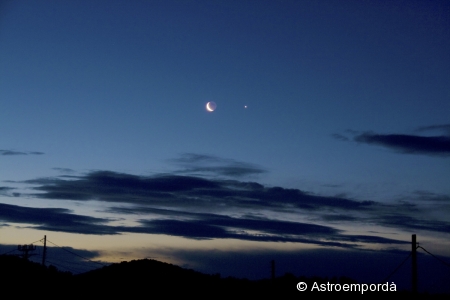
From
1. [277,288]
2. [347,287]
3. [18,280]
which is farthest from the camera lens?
[18,280]

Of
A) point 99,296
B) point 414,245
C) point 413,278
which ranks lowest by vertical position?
point 99,296

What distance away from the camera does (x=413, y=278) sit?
28891 mm

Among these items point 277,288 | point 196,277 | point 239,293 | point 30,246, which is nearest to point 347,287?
point 277,288

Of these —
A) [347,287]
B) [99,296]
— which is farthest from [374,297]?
[99,296]

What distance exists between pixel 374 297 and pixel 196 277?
1477cm

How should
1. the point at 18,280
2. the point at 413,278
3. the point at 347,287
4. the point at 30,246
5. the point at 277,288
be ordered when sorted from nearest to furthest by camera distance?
the point at 413,278
the point at 347,287
the point at 277,288
the point at 18,280
the point at 30,246

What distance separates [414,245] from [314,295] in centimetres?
764

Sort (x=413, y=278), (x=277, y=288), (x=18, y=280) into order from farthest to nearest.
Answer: (x=18, y=280) → (x=277, y=288) → (x=413, y=278)

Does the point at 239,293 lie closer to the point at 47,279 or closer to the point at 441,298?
the point at 441,298

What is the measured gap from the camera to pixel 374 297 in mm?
32125

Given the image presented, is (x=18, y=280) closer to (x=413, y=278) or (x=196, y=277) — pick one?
(x=196, y=277)

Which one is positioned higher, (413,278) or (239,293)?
(413,278)

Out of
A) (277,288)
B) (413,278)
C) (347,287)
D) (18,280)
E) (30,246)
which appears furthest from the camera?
(30,246)

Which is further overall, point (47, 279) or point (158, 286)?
point (47, 279)
